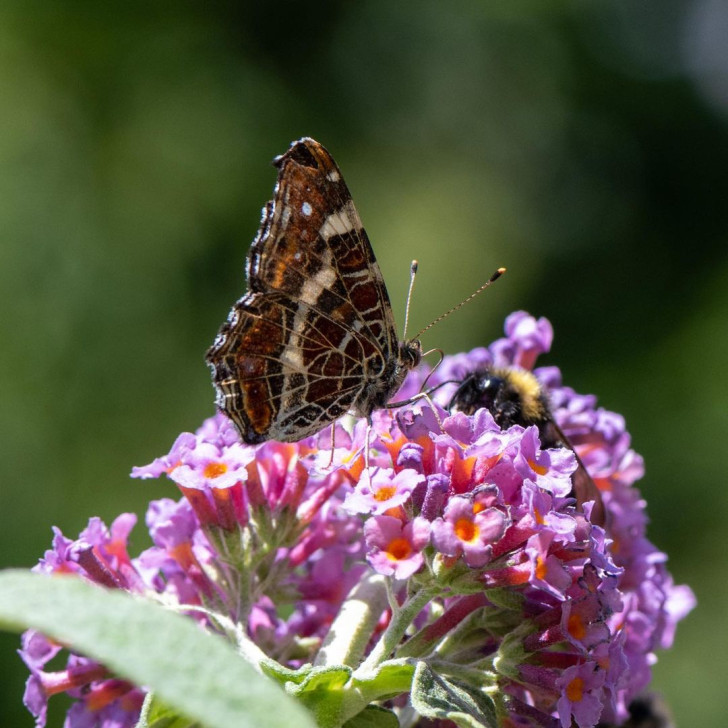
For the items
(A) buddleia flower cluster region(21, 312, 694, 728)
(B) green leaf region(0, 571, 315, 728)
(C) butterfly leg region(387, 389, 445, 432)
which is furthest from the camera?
(C) butterfly leg region(387, 389, 445, 432)

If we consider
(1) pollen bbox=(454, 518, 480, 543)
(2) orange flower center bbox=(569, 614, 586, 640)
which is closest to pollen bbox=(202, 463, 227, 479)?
(1) pollen bbox=(454, 518, 480, 543)

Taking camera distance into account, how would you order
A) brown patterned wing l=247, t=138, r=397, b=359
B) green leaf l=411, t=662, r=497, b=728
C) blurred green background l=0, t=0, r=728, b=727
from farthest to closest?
blurred green background l=0, t=0, r=728, b=727 < brown patterned wing l=247, t=138, r=397, b=359 < green leaf l=411, t=662, r=497, b=728

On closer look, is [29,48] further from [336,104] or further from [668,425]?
[668,425]

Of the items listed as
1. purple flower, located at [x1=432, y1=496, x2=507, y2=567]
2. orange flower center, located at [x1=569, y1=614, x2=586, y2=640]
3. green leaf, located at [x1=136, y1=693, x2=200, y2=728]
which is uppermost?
purple flower, located at [x1=432, y1=496, x2=507, y2=567]

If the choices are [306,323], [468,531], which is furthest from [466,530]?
[306,323]

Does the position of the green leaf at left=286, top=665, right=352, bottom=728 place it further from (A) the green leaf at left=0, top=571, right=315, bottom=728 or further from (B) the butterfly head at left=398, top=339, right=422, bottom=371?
(B) the butterfly head at left=398, top=339, right=422, bottom=371

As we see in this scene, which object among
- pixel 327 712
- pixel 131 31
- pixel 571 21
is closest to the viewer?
pixel 327 712

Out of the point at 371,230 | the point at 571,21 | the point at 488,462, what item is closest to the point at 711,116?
the point at 571,21
